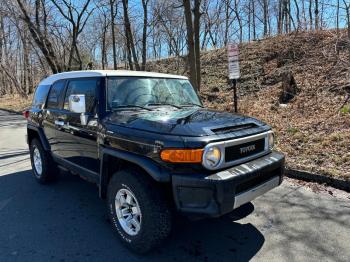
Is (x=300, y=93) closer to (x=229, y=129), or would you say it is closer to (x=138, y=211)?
(x=229, y=129)

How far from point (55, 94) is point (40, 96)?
777 millimetres

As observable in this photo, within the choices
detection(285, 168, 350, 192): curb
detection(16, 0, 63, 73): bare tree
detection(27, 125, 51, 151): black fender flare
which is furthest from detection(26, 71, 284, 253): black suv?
detection(16, 0, 63, 73): bare tree

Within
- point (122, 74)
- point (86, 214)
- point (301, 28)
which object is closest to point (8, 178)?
point (86, 214)

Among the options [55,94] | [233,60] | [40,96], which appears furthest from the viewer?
[233,60]

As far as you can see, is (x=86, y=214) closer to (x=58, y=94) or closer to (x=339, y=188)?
(x=58, y=94)

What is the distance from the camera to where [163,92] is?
4.45 m

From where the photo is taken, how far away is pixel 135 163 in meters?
3.27

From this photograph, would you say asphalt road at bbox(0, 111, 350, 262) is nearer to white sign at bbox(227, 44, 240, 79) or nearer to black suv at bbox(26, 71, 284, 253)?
black suv at bbox(26, 71, 284, 253)

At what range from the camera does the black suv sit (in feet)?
9.77

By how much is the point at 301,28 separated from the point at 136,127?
1649 cm

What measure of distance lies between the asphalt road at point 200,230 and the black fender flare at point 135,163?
2.08 feet

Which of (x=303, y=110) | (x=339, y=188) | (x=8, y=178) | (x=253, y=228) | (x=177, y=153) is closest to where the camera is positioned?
(x=177, y=153)

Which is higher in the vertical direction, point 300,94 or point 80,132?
point 300,94

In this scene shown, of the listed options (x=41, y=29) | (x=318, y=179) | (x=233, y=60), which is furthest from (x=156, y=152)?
(x=41, y=29)
